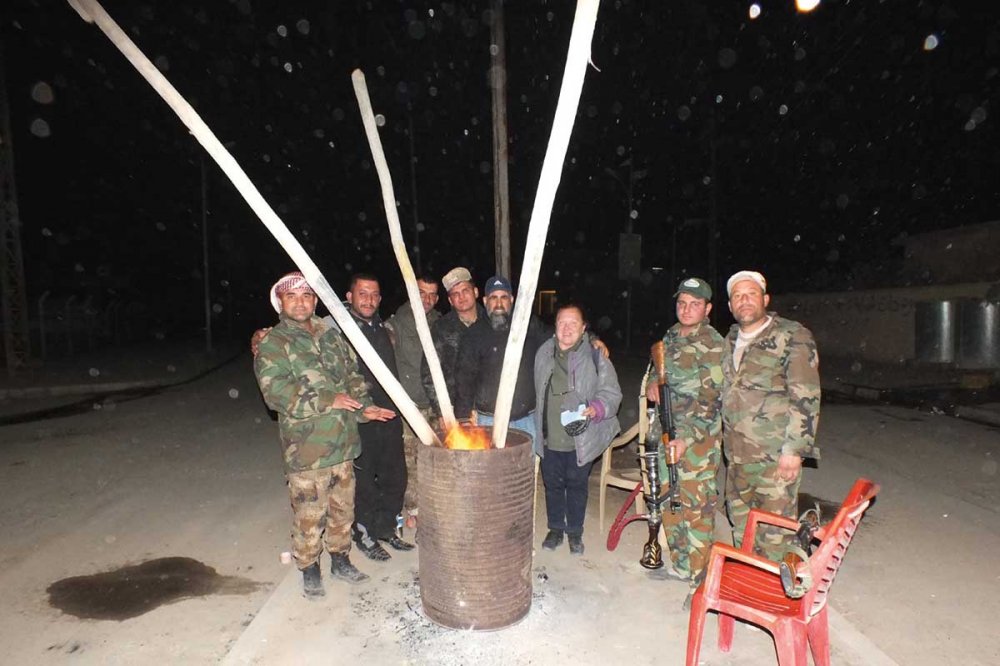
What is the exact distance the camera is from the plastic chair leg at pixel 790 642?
254 centimetres

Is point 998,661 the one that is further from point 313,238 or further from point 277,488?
point 313,238

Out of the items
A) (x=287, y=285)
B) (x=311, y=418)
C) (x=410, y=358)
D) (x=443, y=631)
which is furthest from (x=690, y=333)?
(x=287, y=285)

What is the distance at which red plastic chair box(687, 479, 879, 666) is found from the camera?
2531mm

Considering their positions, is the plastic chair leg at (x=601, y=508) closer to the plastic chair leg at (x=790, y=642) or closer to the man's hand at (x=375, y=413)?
the man's hand at (x=375, y=413)

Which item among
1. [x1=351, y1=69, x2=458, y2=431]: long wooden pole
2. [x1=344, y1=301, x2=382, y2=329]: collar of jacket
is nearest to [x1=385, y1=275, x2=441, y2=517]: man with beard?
[x1=344, y1=301, x2=382, y2=329]: collar of jacket

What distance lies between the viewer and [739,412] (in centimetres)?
350

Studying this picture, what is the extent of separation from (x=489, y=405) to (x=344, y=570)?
1462mm

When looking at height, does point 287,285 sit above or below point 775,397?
above

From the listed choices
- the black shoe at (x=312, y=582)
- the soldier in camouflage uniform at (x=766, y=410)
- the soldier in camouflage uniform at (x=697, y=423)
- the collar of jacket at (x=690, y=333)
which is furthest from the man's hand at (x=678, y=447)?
the black shoe at (x=312, y=582)

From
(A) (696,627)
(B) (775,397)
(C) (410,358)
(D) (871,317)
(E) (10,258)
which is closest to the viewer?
(A) (696,627)

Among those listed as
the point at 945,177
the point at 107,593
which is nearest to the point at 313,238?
the point at 945,177

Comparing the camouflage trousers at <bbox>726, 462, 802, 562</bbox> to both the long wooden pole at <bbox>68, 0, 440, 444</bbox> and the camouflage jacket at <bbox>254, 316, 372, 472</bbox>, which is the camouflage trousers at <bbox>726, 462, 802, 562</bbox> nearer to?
the long wooden pole at <bbox>68, 0, 440, 444</bbox>

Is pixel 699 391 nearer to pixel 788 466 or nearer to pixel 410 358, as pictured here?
pixel 788 466

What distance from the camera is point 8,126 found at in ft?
46.0
